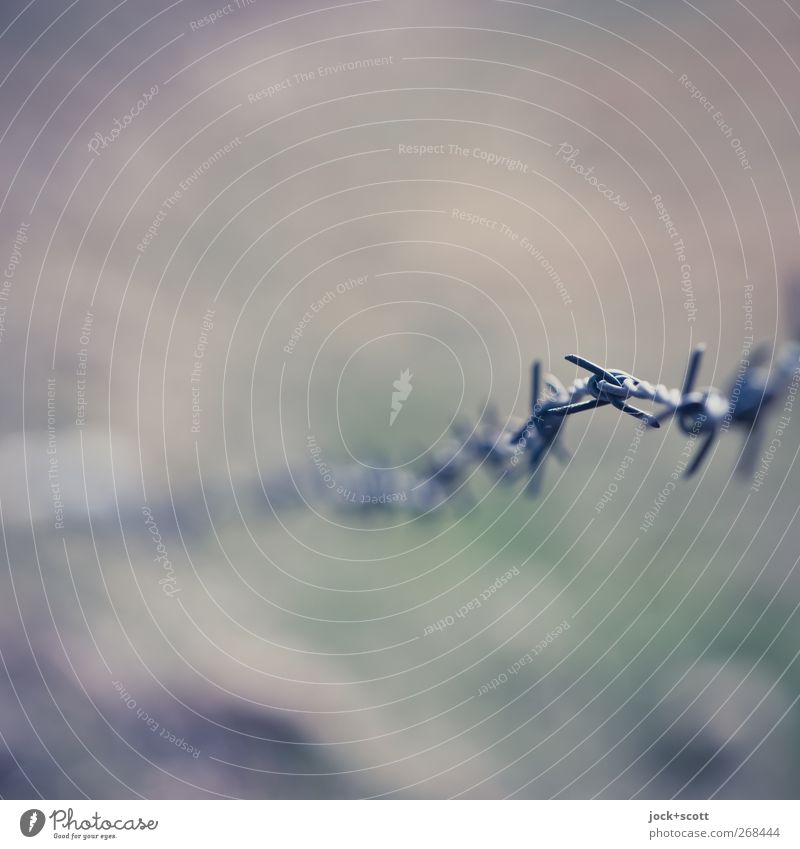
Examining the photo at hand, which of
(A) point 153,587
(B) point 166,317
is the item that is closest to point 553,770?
(A) point 153,587

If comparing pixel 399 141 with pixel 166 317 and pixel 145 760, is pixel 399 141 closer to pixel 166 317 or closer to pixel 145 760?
Answer: pixel 166 317

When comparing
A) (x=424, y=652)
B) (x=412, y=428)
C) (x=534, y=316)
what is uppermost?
(x=534, y=316)

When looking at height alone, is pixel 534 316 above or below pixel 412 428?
above
